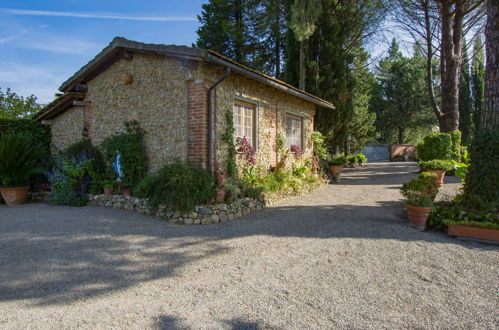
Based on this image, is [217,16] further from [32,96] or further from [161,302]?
[161,302]

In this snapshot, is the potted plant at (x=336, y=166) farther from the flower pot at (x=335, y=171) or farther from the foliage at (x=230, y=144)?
the foliage at (x=230, y=144)

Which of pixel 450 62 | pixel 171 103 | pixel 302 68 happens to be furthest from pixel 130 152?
pixel 450 62

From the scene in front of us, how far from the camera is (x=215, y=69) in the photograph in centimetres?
689

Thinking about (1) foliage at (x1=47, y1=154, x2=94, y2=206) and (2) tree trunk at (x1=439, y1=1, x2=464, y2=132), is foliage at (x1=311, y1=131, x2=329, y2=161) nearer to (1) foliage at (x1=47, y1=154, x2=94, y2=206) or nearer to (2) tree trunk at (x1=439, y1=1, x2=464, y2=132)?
(2) tree trunk at (x1=439, y1=1, x2=464, y2=132)

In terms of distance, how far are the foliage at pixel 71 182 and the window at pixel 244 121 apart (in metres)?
4.03

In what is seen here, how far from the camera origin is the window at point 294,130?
34.1ft

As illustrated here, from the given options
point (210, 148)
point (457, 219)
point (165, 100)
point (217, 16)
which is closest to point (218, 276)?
point (210, 148)

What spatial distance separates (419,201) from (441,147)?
7.96m

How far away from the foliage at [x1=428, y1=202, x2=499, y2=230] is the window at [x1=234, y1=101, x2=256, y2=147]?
4.76 metres

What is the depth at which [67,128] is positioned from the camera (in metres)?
9.50

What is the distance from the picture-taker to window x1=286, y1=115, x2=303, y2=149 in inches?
409

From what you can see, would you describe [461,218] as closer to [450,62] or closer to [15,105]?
[450,62]

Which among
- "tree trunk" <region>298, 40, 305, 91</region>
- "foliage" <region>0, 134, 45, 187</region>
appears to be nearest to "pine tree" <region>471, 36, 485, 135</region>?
"tree trunk" <region>298, 40, 305, 91</region>

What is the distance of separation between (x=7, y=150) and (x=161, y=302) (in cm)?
764
